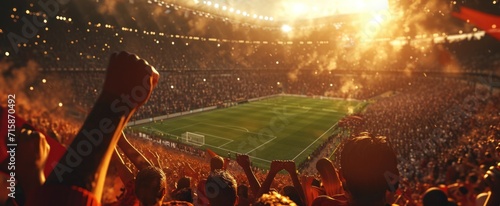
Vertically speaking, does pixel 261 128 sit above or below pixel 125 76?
below

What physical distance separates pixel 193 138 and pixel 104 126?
2358cm

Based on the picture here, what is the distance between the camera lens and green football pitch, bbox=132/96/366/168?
71.3 ft

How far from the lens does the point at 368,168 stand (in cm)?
176

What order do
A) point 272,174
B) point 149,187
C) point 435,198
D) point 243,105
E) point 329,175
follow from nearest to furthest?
1. point 435,198
2. point 149,187
3. point 329,175
4. point 272,174
5. point 243,105

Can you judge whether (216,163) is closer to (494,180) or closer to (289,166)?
(289,166)

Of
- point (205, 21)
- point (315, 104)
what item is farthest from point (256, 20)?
point (315, 104)

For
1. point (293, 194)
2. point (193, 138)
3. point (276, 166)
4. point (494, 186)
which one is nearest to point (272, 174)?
point (276, 166)

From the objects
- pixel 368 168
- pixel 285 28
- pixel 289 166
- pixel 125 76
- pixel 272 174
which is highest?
pixel 285 28

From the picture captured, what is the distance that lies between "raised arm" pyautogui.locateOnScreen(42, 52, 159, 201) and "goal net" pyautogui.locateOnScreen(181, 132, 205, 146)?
72.6 ft

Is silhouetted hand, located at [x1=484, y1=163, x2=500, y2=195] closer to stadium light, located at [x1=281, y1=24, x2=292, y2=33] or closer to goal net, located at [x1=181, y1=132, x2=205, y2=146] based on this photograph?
goal net, located at [x1=181, y1=132, x2=205, y2=146]

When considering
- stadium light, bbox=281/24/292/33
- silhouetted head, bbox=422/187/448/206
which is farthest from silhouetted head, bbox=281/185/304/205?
stadium light, bbox=281/24/292/33

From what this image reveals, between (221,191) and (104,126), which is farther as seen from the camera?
(221,191)

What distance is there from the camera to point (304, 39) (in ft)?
260

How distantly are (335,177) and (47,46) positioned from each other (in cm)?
4302
